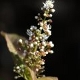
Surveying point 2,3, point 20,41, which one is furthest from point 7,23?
point 20,41

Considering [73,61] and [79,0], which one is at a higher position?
[79,0]

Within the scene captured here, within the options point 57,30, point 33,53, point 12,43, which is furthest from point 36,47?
point 57,30

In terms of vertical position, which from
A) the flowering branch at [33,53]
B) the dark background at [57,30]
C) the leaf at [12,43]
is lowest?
the flowering branch at [33,53]

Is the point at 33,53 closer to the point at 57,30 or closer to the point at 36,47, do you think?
the point at 36,47

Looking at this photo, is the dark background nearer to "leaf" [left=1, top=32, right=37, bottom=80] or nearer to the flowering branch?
"leaf" [left=1, top=32, right=37, bottom=80]

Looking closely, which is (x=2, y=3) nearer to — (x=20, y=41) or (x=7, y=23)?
(x=7, y=23)

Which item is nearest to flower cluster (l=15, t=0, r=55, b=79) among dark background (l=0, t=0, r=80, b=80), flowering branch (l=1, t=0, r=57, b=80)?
flowering branch (l=1, t=0, r=57, b=80)

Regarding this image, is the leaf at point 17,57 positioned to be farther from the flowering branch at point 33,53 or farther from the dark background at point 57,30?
the dark background at point 57,30

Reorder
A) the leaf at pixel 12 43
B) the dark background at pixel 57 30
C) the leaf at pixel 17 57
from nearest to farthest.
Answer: the leaf at pixel 17 57 → the leaf at pixel 12 43 → the dark background at pixel 57 30

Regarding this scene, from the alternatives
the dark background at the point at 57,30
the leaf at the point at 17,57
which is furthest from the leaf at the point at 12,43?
the dark background at the point at 57,30
